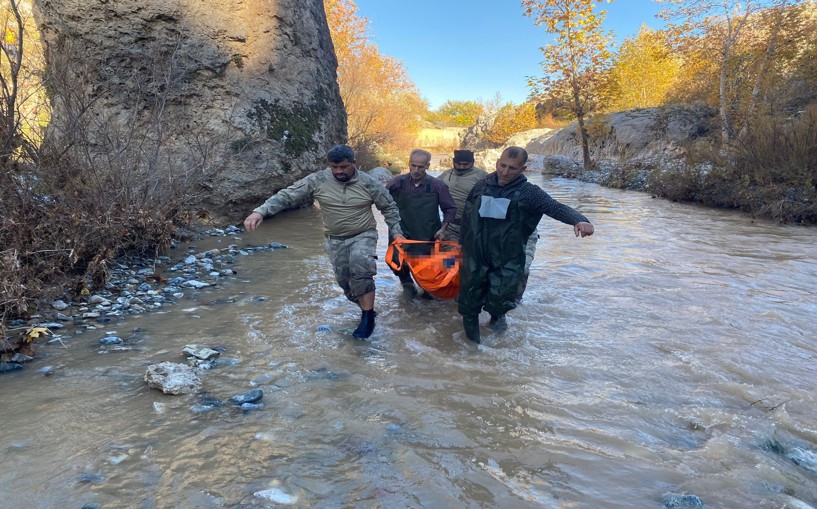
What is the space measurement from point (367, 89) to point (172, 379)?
2239 cm

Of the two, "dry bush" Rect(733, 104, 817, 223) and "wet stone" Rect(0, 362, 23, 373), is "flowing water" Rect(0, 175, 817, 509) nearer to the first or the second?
"wet stone" Rect(0, 362, 23, 373)

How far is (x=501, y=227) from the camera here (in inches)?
157

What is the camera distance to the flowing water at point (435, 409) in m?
2.47

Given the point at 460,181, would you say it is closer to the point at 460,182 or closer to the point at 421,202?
the point at 460,182

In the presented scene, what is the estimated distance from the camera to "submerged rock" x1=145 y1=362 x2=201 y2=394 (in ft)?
10.7

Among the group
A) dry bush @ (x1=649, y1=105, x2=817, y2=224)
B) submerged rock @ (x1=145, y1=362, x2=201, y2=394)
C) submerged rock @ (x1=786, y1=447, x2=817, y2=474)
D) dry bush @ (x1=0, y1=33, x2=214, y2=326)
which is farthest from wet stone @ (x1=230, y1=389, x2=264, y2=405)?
dry bush @ (x1=649, y1=105, x2=817, y2=224)

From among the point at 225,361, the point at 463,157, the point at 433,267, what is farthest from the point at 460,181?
the point at 225,361

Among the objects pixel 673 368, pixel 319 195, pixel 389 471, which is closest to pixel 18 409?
pixel 389 471

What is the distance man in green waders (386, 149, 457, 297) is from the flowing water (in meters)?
0.83

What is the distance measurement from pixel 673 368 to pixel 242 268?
16.8 feet

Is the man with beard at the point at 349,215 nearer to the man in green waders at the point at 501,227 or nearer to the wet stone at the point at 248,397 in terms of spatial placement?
the man in green waders at the point at 501,227

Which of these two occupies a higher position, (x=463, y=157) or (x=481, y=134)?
(x=481, y=134)

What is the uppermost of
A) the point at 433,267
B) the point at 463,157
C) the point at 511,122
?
the point at 511,122

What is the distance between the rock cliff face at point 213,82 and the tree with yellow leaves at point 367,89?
7.91 m
